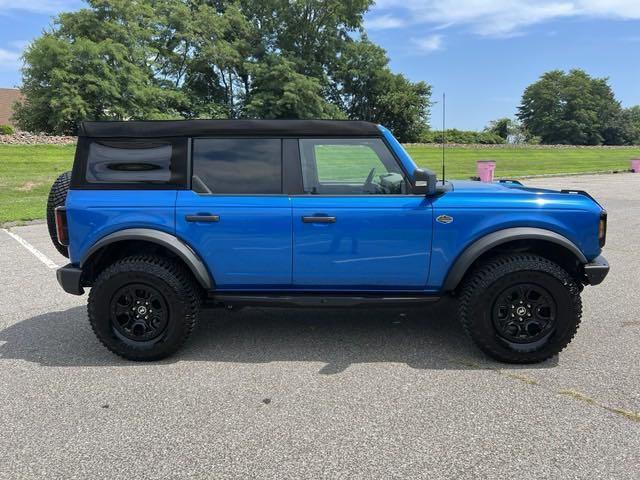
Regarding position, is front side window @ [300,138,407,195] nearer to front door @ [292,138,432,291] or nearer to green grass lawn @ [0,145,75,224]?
front door @ [292,138,432,291]

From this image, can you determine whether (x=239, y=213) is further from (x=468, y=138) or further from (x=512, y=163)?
(x=468, y=138)

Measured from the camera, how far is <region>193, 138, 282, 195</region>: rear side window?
3.71 meters

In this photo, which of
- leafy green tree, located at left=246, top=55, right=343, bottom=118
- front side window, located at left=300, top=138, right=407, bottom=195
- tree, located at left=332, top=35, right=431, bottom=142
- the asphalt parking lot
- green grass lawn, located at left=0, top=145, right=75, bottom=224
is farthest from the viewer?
tree, located at left=332, top=35, right=431, bottom=142

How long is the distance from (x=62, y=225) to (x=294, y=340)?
6.46 ft

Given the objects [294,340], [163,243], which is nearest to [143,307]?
[163,243]

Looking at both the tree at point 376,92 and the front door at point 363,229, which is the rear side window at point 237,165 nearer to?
the front door at point 363,229

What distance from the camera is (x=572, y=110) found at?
9038cm

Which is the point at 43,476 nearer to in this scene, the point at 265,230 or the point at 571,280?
the point at 265,230

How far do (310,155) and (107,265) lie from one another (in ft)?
5.86

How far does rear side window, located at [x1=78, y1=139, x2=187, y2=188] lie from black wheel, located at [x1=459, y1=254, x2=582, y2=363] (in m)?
2.32

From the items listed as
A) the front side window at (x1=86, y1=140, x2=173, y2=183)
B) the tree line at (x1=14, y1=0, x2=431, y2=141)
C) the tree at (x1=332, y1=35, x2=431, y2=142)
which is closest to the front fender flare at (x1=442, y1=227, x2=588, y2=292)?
the front side window at (x1=86, y1=140, x2=173, y2=183)

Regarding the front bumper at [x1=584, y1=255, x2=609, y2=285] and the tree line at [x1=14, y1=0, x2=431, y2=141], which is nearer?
the front bumper at [x1=584, y1=255, x2=609, y2=285]

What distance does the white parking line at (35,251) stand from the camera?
6.68 m

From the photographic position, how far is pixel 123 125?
147 inches
